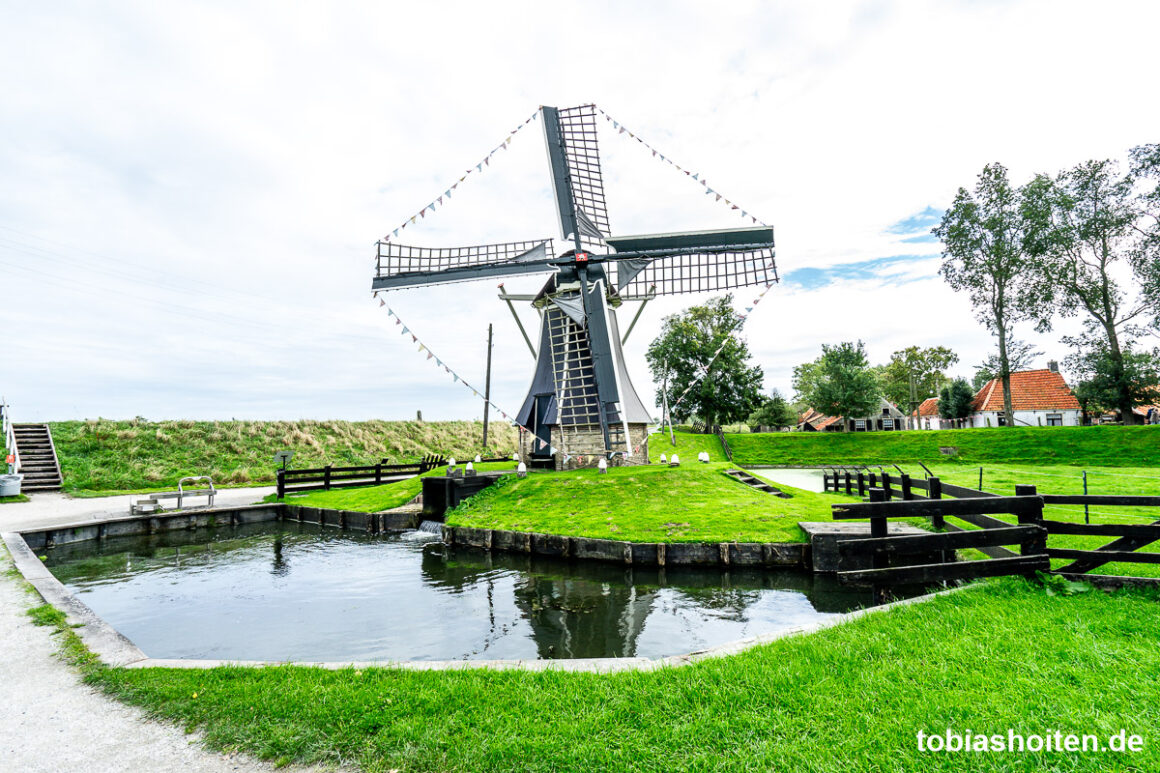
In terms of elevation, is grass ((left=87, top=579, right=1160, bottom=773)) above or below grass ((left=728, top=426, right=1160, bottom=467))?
above

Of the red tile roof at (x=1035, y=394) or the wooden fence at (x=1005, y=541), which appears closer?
the wooden fence at (x=1005, y=541)

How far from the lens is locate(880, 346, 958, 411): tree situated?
5438cm

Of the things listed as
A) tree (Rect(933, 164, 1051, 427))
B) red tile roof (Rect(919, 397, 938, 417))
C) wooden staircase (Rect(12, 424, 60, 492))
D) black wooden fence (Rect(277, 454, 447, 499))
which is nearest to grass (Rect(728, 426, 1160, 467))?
tree (Rect(933, 164, 1051, 427))

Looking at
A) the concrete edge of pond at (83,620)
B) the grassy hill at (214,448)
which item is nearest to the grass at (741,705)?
the concrete edge of pond at (83,620)

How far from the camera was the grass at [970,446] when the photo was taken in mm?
25250

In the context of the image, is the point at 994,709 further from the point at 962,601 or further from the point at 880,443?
the point at 880,443

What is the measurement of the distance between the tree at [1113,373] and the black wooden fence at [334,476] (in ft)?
117

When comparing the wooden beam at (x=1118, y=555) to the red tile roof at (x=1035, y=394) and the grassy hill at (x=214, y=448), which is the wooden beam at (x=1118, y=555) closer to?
the grassy hill at (x=214, y=448)

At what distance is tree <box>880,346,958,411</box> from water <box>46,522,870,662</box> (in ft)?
177

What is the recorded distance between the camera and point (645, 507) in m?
12.4

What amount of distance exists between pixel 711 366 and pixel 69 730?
131ft

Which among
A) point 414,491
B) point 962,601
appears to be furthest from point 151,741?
point 414,491

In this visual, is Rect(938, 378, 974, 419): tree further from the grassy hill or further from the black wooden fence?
the black wooden fence

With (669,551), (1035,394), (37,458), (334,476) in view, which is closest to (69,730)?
(669,551)
